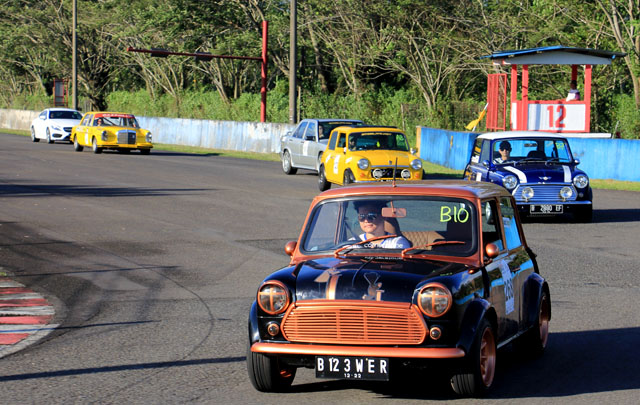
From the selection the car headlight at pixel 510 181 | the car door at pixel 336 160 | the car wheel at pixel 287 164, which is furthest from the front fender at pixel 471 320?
the car wheel at pixel 287 164

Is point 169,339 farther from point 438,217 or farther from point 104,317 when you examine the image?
point 438,217

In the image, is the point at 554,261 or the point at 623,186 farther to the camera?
the point at 623,186

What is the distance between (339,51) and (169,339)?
135ft

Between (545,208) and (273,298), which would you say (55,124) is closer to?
(545,208)

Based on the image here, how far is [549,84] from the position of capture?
1670 inches

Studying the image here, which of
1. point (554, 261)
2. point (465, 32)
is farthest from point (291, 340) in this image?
point (465, 32)

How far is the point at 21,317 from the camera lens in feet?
29.8

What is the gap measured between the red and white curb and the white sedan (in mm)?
34956

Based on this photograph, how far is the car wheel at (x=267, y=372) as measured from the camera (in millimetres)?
6199

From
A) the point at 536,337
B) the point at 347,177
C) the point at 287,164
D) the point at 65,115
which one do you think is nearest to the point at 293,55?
the point at 287,164

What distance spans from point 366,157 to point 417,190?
51.4ft

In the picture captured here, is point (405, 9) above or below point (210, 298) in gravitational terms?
above

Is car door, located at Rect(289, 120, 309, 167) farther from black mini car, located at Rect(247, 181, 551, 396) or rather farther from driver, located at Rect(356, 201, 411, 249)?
driver, located at Rect(356, 201, 411, 249)

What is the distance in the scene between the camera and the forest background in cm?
4200
